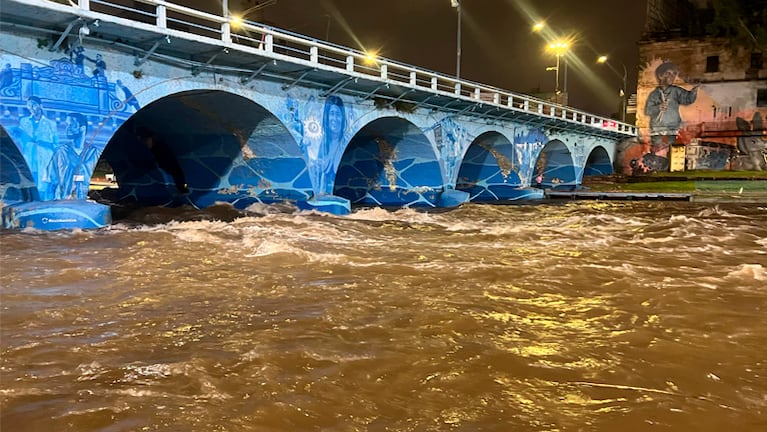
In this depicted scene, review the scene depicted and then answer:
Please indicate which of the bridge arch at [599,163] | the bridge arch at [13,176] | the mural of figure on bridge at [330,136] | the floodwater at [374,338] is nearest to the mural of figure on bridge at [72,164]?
the bridge arch at [13,176]

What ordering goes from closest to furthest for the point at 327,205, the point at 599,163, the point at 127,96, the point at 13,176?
the point at 13,176 < the point at 127,96 < the point at 327,205 < the point at 599,163

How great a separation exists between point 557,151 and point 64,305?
3958 cm

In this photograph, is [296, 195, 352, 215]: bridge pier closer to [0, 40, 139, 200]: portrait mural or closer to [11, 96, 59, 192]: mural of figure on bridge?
A: [0, 40, 139, 200]: portrait mural

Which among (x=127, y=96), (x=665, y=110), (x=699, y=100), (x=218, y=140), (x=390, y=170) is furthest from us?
(x=665, y=110)

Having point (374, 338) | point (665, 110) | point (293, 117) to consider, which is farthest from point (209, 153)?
point (665, 110)

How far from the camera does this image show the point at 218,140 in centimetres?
2048

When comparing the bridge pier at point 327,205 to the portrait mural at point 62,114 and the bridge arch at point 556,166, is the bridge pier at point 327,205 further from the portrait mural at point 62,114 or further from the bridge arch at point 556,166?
the bridge arch at point 556,166

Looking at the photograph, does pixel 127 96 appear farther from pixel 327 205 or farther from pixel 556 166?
pixel 556 166

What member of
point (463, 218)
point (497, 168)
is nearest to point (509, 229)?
point (463, 218)

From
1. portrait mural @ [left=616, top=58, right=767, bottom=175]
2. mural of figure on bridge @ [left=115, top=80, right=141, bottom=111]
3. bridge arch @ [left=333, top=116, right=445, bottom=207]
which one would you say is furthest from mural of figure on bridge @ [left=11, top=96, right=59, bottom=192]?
portrait mural @ [left=616, top=58, right=767, bottom=175]

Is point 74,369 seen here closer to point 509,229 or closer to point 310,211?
point 509,229

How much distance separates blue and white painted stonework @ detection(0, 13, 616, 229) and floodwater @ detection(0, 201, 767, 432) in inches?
88.1

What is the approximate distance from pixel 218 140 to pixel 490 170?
64.7ft

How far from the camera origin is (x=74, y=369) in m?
4.84
